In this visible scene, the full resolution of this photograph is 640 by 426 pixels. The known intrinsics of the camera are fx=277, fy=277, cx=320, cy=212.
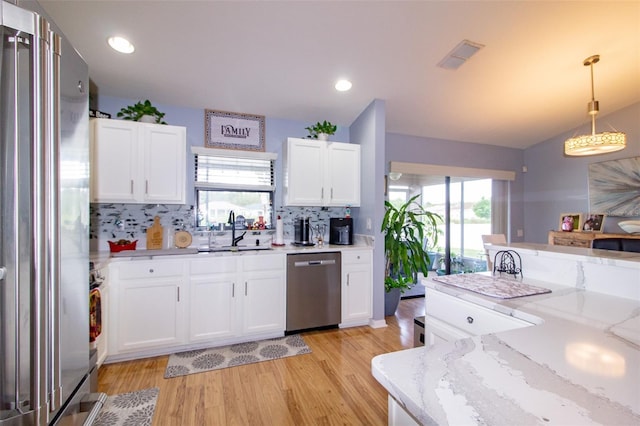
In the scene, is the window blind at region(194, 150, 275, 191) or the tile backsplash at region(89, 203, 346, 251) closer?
the tile backsplash at region(89, 203, 346, 251)

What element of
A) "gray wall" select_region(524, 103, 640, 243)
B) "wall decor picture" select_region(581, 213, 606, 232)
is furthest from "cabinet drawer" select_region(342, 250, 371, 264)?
"gray wall" select_region(524, 103, 640, 243)

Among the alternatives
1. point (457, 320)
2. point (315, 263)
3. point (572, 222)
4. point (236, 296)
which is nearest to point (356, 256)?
point (315, 263)

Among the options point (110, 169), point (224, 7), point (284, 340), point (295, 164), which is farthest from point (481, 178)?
point (110, 169)

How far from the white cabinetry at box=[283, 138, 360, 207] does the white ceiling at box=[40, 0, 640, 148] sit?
0.49 meters

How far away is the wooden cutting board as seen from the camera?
9.14 ft

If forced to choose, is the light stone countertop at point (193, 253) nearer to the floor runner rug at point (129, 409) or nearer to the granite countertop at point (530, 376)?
the floor runner rug at point (129, 409)

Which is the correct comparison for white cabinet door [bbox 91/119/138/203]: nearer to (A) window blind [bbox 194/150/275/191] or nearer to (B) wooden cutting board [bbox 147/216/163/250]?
(B) wooden cutting board [bbox 147/216/163/250]

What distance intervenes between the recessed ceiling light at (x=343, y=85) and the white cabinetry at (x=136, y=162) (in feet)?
5.25

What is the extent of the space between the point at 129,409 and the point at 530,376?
2.22 metres

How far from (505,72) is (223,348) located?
154 inches

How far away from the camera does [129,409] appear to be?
1.77m

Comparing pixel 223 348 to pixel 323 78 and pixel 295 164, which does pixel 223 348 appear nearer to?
pixel 295 164

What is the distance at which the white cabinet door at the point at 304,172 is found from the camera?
10.1 feet

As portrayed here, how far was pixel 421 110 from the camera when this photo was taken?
3.49 meters
